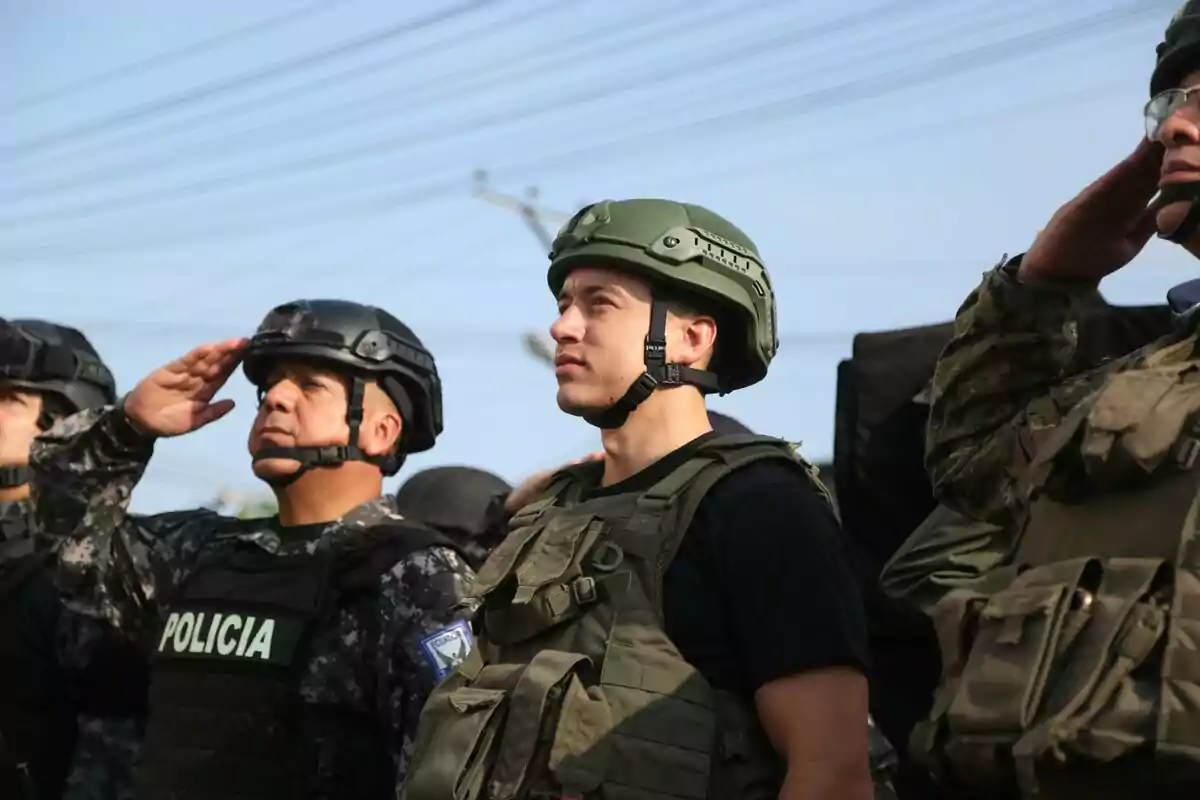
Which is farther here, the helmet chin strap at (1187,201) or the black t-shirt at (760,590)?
the black t-shirt at (760,590)

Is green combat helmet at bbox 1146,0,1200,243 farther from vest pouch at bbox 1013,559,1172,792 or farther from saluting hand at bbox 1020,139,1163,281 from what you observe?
vest pouch at bbox 1013,559,1172,792

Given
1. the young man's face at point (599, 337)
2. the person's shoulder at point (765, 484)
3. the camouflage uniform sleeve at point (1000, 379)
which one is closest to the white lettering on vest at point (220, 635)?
the young man's face at point (599, 337)

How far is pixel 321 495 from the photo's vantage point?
199 inches

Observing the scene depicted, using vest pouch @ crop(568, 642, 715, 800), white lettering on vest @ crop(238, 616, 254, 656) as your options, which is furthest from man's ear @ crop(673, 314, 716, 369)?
white lettering on vest @ crop(238, 616, 254, 656)

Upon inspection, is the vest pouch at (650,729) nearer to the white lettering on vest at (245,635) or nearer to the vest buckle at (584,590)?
the vest buckle at (584,590)

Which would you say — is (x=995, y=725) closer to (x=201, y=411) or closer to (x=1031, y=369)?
(x=1031, y=369)

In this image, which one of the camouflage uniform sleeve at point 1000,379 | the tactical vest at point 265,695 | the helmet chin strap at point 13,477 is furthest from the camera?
the helmet chin strap at point 13,477

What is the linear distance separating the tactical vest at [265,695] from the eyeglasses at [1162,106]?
8.08 ft

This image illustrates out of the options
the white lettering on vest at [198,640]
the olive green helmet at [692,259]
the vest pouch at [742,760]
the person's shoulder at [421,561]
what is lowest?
the white lettering on vest at [198,640]

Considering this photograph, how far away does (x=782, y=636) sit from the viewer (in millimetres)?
3281

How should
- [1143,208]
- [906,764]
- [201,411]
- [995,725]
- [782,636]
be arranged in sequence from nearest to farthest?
1. [995,725]
2. [782,636]
3. [1143,208]
4. [906,764]
5. [201,411]

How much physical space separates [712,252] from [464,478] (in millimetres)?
4931

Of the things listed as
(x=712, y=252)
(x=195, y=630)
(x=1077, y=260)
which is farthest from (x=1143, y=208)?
(x=195, y=630)

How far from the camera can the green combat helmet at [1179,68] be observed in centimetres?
307
